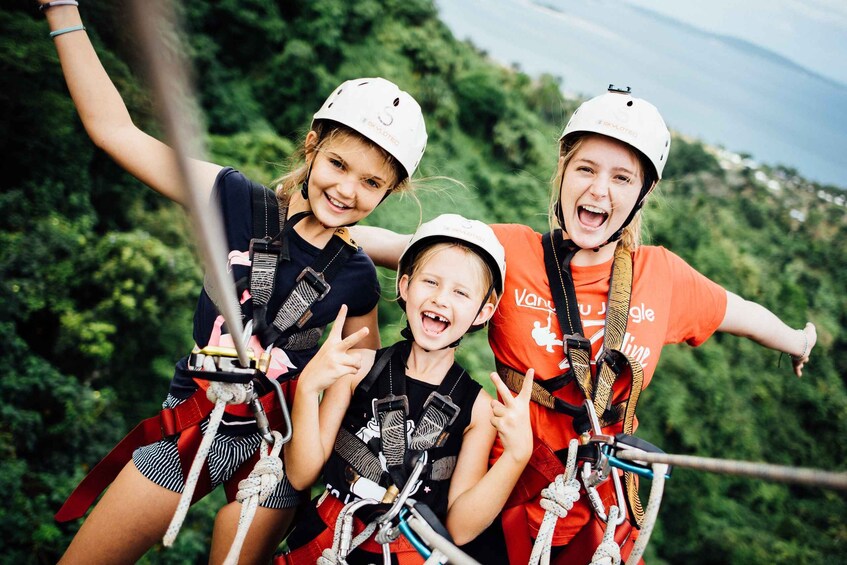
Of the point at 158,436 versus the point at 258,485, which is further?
the point at 158,436

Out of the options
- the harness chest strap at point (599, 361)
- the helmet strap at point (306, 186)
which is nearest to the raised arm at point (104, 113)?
the helmet strap at point (306, 186)

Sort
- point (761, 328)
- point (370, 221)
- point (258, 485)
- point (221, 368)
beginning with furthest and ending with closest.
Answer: point (370, 221)
point (761, 328)
point (258, 485)
point (221, 368)

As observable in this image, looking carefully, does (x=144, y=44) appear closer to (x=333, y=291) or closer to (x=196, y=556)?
(x=333, y=291)

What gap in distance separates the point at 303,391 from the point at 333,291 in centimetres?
48

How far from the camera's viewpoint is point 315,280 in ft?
6.77

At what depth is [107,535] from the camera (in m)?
2.00

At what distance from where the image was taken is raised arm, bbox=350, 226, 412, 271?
8.09ft

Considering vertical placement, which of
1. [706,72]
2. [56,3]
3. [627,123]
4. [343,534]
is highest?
[706,72]

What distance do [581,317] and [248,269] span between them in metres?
1.27

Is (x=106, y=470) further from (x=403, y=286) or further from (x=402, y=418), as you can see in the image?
(x=403, y=286)

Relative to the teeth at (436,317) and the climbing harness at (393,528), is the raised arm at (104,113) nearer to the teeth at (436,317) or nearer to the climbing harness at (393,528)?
the teeth at (436,317)

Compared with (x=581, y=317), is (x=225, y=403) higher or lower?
lower

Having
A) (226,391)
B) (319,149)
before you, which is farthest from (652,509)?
(319,149)

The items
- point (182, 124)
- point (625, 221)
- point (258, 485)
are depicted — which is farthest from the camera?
point (625, 221)
